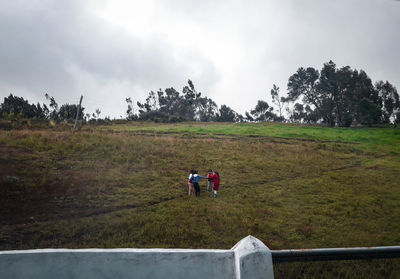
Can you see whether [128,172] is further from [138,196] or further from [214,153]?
[214,153]

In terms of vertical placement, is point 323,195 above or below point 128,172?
below

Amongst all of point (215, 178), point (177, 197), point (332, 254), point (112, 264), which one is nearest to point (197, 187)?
point (215, 178)

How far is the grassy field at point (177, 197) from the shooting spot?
8.52 meters

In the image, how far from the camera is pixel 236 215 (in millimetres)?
10523

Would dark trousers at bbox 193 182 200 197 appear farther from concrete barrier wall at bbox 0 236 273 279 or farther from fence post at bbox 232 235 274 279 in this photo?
fence post at bbox 232 235 274 279

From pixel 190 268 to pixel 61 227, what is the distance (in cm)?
813

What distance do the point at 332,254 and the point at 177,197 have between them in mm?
10325

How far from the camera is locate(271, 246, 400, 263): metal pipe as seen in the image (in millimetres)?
2871

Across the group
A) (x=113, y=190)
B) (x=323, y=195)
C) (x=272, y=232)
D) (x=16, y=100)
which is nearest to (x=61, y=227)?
(x=113, y=190)

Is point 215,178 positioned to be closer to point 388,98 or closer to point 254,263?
point 254,263

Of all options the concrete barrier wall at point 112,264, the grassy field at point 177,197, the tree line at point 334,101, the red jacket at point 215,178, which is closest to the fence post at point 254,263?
the concrete barrier wall at point 112,264

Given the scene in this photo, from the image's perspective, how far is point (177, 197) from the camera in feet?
41.4

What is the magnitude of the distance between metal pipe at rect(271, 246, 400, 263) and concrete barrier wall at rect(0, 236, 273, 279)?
432 mm

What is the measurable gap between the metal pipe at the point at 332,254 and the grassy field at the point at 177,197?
549 cm
